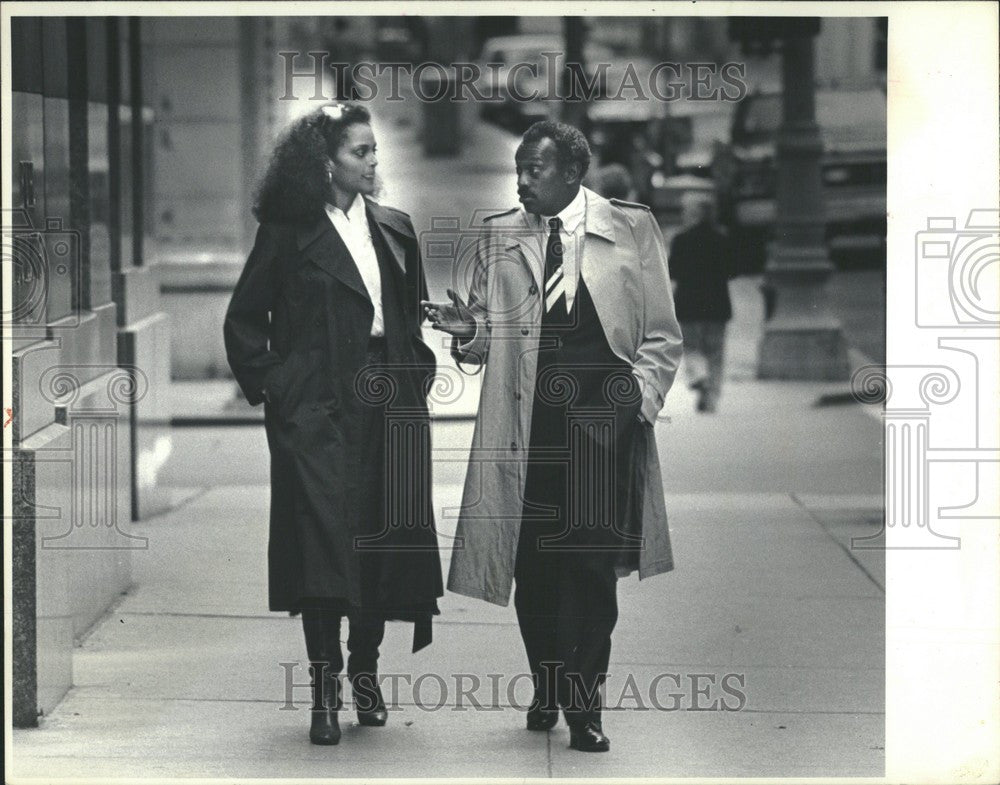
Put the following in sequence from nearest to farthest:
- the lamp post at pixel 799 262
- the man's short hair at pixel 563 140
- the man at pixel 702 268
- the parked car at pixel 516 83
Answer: the man's short hair at pixel 563 140
the parked car at pixel 516 83
the man at pixel 702 268
the lamp post at pixel 799 262

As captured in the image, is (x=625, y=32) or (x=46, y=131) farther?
(x=625, y=32)

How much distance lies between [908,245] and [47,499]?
281 centimetres

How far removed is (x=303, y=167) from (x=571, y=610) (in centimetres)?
160

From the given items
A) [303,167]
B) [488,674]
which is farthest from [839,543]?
[303,167]

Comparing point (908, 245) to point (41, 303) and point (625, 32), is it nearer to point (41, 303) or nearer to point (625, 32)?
point (41, 303)

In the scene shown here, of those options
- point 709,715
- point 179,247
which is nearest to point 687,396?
point 179,247

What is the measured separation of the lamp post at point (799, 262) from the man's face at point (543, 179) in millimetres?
8606

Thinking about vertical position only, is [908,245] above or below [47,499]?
above

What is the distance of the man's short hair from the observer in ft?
18.4

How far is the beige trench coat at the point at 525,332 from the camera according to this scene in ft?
18.6

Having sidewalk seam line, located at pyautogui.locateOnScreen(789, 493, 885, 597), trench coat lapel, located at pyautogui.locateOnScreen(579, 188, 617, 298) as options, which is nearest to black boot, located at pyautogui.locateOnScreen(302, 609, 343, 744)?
trench coat lapel, located at pyautogui.locateOnScreen(579, 188, 617, 298)

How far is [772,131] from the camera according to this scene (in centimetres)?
1557

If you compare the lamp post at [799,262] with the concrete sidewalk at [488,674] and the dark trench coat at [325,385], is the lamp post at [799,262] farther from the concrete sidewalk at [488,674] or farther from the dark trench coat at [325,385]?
the dark trench coat at [325,385]

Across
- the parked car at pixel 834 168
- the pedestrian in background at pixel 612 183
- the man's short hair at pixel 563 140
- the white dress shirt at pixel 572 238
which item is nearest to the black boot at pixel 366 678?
the white dress shirt at pixel 572 238
